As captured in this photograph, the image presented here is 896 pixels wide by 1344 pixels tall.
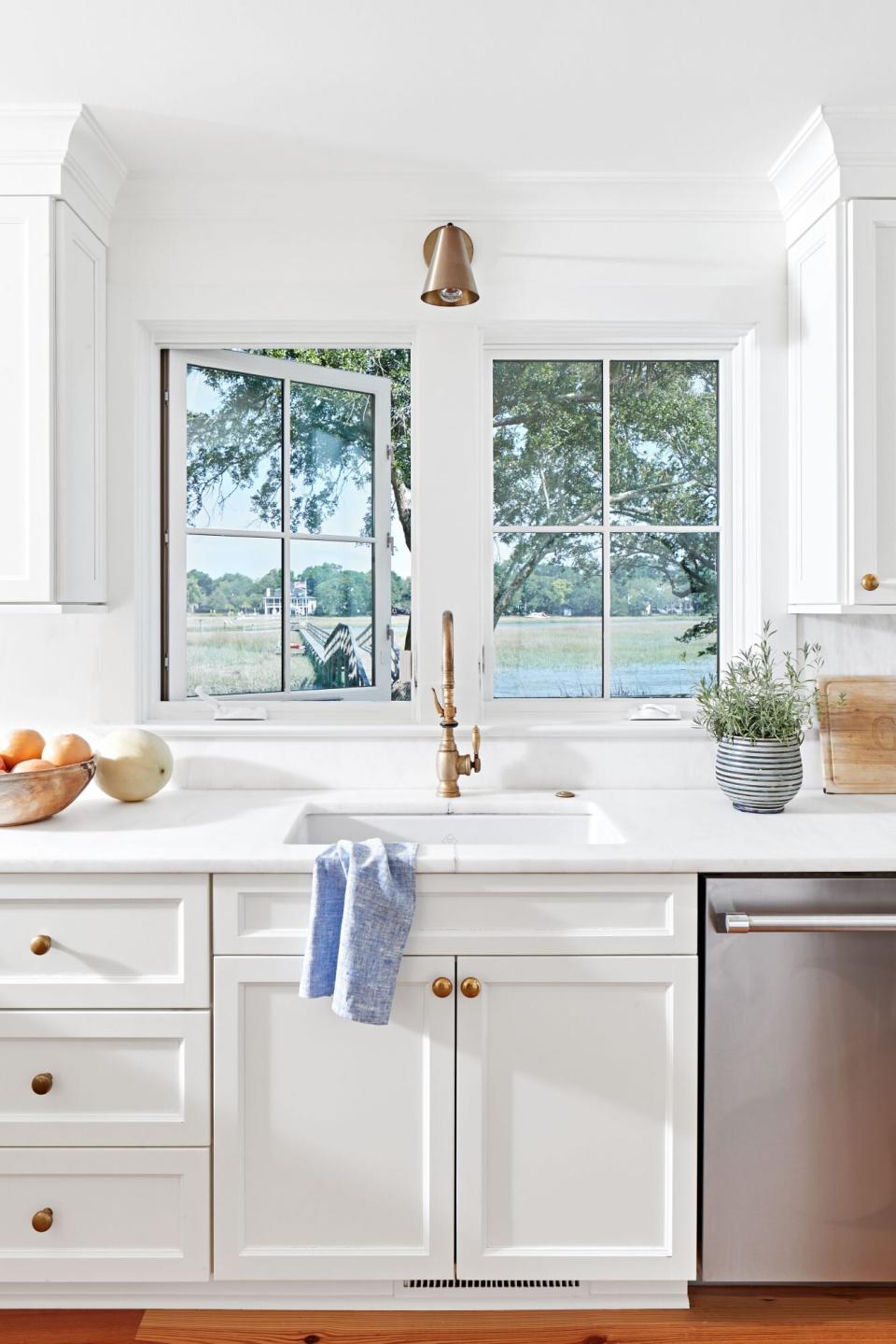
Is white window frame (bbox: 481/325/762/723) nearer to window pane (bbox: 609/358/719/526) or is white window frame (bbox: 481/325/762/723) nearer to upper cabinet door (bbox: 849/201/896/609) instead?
window pane (bbox: 609/358/719/526)

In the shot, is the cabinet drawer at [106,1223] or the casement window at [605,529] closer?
the cabinet drawer at [106,1223]

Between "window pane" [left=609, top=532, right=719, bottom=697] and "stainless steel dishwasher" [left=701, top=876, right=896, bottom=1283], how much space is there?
85 centimetres

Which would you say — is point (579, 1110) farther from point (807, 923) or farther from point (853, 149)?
point (853, 149)

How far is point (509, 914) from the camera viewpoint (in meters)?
1.69

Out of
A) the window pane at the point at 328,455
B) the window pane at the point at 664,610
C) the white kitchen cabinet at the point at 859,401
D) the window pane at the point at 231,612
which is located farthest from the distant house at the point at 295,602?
the white kitchen cabinet at the point at 859,401

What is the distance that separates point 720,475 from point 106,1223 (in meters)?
2.14

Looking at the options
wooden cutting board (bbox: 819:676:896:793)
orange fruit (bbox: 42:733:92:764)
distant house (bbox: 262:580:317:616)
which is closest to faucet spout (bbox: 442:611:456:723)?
distant house (bbox: 262:580:317:616)

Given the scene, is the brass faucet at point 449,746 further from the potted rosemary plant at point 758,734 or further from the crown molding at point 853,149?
the crown molding at point 853,149

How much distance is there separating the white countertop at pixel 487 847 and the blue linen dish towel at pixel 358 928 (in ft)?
0.18

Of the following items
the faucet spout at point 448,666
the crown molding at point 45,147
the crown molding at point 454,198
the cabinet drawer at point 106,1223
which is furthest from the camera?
the crown molding at point 454,198

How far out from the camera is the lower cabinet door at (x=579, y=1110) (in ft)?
5.56

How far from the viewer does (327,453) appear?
2461 millimetres

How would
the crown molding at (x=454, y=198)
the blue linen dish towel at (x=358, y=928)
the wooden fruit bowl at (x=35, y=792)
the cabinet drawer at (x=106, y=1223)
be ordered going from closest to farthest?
the blue linen dish towel at (x=358, y=928) → the cabinet drawer at (x=106, y=1223) → the wooden fruit bowl at (x=35, y=792) → the crown molding at (x=454, y=198)

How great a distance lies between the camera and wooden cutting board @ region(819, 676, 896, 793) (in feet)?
7.44
